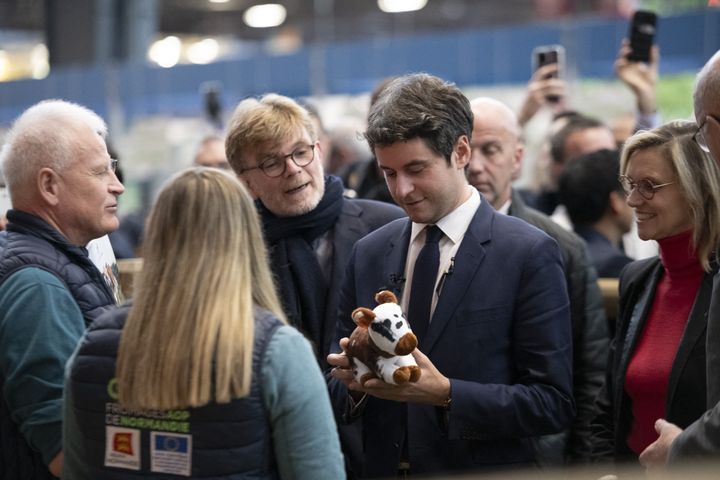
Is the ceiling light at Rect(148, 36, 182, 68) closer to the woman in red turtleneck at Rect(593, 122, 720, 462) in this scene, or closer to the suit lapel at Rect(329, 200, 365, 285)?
the suit lapel at Rect(329, 200, 365, 285)

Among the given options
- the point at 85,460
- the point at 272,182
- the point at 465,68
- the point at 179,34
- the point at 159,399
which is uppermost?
the point at 179,34

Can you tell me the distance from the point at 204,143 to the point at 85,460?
13.6 feet

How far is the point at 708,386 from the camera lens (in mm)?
2633

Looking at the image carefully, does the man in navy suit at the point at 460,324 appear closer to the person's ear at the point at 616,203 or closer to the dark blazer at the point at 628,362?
the dark blazer at the point at 628,362

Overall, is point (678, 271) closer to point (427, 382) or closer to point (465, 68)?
point (427, 382)

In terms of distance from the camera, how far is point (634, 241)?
523 cm

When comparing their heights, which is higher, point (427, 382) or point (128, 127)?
point (128, 127)

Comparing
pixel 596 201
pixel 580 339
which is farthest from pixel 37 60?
pixel 580 339

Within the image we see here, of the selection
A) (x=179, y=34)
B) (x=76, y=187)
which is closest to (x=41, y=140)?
(x=76, y=187)

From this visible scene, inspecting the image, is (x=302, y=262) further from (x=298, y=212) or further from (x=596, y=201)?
(x=596, y=201)

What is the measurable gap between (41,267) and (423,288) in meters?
1.06

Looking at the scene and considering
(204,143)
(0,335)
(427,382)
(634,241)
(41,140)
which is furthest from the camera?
(204,143)

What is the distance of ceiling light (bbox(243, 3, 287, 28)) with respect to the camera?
21.0 m

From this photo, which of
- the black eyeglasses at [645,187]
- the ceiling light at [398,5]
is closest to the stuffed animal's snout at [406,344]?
the black eyeglasses at [645,187]
